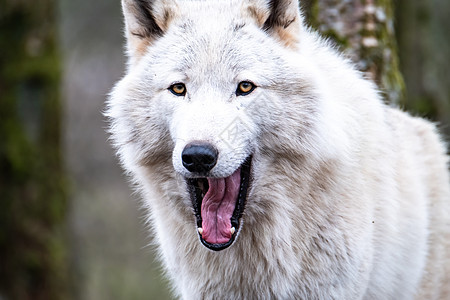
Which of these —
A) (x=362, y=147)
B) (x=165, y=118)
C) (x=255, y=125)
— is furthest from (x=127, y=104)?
(x=362, y=147)

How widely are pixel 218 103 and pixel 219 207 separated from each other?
68 centimetres

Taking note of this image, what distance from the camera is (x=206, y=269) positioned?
4.66m

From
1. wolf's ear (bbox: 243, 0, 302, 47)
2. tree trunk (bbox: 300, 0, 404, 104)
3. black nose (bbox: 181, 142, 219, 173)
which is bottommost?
black nose (bbox: 181, 142, 219, 173)

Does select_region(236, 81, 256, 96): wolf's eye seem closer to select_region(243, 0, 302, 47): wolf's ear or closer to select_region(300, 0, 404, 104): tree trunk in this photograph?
select_region(243, 0, 302, 47): wolf's ear

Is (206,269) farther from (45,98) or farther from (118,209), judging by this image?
(118,209)

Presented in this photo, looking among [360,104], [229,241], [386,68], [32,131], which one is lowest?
[32,131]

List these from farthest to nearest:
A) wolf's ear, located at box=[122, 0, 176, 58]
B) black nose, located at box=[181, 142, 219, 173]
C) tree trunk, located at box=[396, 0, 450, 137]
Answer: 1. tree trunk, located at box=[396, 0, 450, 137]
2. wolf's ear, located at box=[122, 0, 176, 58]
3. black nose, located at box=[181, 142, 219, 173]

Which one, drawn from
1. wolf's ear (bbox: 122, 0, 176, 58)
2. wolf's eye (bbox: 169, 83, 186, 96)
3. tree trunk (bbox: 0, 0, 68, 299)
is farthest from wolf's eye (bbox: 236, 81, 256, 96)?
tree trunk (bbox: 0, 0, 68, 299)

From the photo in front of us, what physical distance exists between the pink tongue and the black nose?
343 millimetres

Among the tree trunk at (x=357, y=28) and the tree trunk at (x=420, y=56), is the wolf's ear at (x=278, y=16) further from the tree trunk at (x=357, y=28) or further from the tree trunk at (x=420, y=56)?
the tree trunk at (x=420, y=56)

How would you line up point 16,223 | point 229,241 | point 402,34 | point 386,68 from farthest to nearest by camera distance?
point 402,34 < point 16,223 < point 386,68 < point 229,241

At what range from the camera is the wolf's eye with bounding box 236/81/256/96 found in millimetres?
4324

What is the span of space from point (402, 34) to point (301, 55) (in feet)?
22.5

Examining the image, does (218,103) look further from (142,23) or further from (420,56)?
(420,56)
